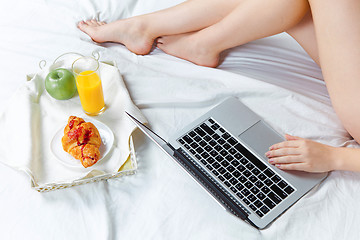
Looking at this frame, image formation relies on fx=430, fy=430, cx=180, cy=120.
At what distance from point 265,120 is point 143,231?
448 mm

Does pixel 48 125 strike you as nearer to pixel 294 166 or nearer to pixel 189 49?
pixel 189 49

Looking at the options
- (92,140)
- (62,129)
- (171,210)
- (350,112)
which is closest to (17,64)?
(62,129)

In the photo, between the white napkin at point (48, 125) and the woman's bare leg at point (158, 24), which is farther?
the woman's bare leg at point (158, 24)

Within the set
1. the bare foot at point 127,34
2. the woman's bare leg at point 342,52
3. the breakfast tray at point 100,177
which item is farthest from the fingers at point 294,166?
the bare foot at point 127,34

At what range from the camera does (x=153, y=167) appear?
41.3 inches

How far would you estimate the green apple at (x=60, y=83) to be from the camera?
3.75 feet

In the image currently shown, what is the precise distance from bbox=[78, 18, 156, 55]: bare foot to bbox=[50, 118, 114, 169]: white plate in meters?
0.36

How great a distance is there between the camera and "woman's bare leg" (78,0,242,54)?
1.30m

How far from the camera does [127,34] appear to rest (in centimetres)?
137

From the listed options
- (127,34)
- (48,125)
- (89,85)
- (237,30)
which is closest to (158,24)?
(127,34)

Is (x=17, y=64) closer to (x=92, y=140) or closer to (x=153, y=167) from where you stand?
(x=92, y=140)

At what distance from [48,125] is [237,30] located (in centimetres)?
59

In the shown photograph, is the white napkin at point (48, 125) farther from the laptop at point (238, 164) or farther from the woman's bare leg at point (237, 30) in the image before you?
the woman's bare leg at point (237, 30)

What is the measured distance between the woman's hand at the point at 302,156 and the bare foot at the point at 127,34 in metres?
0.57
